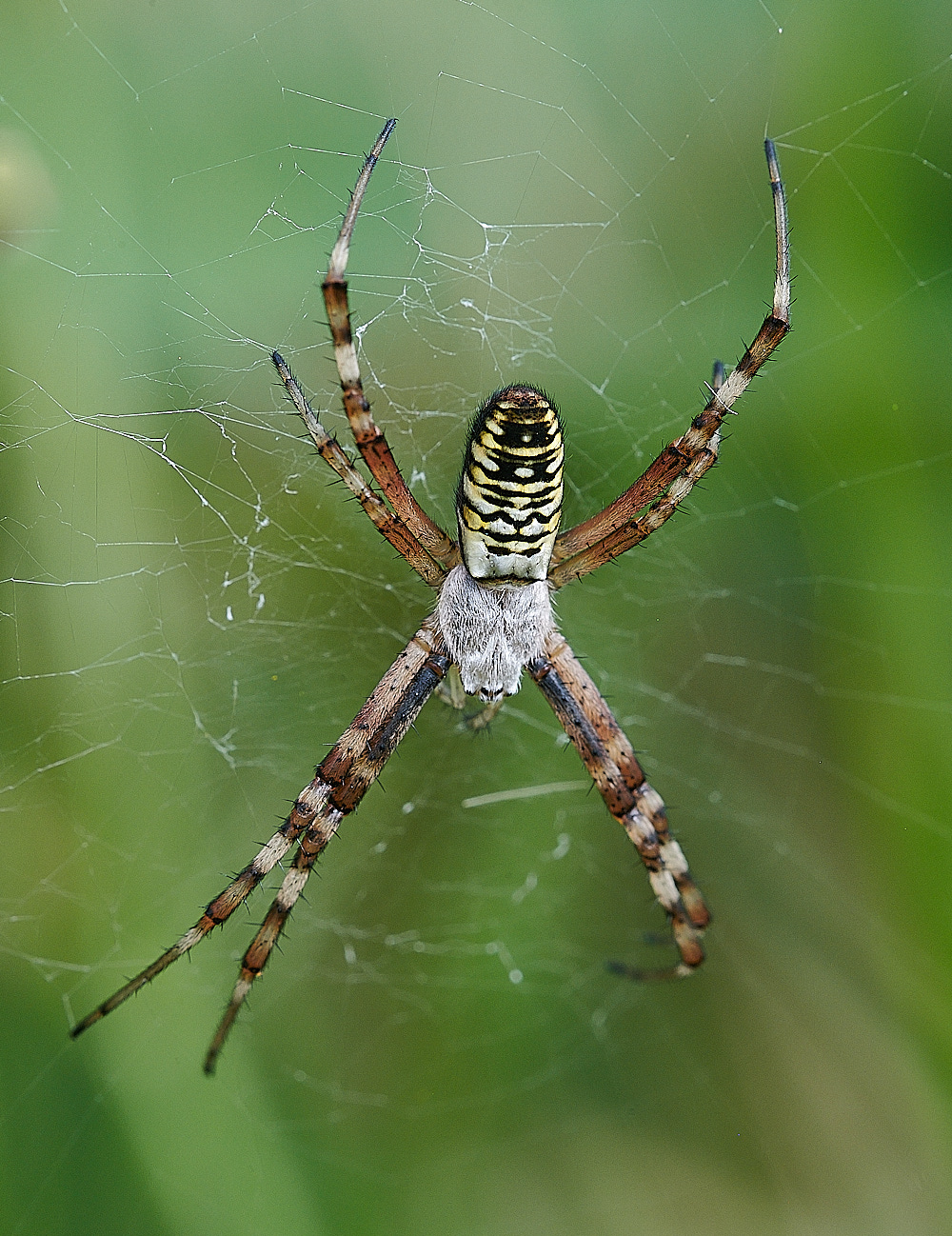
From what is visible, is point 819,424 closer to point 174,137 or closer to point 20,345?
point 174,137

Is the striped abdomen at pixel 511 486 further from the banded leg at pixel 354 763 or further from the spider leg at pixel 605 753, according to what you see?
the spider leg at pixel 605 753

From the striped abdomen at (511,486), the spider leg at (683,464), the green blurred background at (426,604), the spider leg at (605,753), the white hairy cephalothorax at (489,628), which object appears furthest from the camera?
the spider leg at (605,753)

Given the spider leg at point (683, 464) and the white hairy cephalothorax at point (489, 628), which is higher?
the spider leg at point (683, 464)

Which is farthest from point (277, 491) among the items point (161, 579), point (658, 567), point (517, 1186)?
point (517, 1186)

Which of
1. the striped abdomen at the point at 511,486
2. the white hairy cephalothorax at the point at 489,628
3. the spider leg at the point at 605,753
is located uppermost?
the striped abdomen at the point at 511,486

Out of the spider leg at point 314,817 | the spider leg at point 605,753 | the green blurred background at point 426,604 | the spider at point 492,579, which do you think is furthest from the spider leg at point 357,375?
the spider leg at point 605,753
